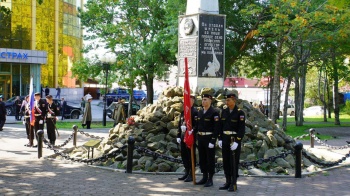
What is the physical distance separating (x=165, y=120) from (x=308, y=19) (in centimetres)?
1235

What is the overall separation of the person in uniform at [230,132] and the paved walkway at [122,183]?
495mm

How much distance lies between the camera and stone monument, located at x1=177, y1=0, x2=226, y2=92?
1442cm

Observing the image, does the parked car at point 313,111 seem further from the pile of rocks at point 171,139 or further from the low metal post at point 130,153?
the low metal post at point 130,153

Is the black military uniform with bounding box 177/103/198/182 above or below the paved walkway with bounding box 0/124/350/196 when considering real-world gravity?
above

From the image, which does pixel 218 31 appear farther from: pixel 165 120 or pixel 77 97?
pixel 77 97

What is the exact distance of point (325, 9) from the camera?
23.2 meters

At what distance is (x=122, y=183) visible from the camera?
35.1 ft

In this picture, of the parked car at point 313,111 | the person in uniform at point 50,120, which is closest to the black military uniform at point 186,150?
the person in uniform at point 50,120

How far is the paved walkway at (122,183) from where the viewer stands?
9852mm

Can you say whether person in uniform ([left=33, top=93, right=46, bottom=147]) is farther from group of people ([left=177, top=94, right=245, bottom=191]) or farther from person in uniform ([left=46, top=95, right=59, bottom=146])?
group of people ([left=177, top=94, right=245, bottom=191])

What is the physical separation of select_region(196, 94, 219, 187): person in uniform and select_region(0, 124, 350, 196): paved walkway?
1.43 ft

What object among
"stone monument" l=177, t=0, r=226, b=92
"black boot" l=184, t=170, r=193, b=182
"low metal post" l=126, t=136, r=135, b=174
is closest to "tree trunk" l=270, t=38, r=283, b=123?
"stone monument" l=177, t=0, r=226, b=92

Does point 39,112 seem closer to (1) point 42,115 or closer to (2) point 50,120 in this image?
(1) point 42,115

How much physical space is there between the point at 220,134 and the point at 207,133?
28cm
